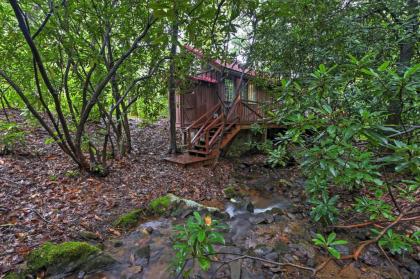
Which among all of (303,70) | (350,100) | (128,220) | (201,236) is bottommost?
(128,220)

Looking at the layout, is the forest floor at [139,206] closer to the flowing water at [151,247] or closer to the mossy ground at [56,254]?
the flowing water at [151,247]

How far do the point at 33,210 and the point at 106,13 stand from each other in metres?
3.19

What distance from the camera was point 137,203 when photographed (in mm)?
4562

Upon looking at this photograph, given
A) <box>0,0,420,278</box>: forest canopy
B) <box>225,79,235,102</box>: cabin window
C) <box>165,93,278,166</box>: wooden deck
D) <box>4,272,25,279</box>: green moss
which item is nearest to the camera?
<box>0,0,420,278</box>: forest canopy

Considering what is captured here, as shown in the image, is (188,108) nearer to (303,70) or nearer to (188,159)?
(188,159)

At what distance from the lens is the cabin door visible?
1038cm

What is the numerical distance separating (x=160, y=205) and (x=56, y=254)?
194 centimetres

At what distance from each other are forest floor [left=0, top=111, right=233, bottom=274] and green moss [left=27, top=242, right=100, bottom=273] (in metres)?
0.18

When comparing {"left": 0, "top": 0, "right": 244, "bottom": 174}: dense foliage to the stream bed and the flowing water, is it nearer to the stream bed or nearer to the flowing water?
the flowing water

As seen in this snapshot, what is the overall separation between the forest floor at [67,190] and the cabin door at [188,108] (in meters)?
3.32

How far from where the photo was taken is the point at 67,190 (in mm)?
4344

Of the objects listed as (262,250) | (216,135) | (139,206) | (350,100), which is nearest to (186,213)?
(139,206)

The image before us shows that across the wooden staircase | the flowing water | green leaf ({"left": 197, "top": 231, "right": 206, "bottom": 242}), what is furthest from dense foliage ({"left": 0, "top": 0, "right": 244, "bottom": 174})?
the flowing water

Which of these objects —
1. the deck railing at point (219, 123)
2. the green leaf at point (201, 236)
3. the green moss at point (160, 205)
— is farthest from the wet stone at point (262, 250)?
the deck railing at point (219, 123)
